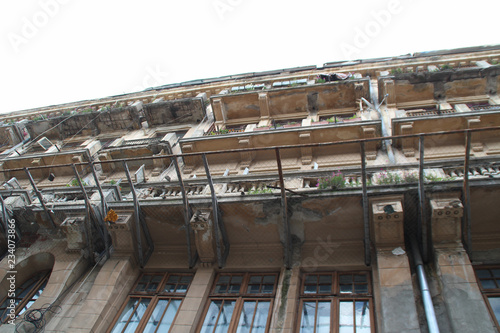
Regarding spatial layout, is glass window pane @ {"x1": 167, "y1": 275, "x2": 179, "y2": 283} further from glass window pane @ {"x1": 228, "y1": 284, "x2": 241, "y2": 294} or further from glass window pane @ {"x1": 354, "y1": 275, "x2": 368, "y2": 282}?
glass window pane @ {"x1": 354, "y1": 275, "x2": 368, "y2": 282}

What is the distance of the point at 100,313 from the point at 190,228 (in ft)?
9.83

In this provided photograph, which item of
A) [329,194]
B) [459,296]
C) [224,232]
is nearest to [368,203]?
[329,194]

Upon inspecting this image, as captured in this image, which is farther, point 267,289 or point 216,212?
point 216,212

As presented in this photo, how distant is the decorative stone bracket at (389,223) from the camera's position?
25.4 feet

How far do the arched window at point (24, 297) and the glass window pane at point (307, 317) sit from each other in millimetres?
7698

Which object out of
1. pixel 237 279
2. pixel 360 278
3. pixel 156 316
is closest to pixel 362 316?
pixel 360 278

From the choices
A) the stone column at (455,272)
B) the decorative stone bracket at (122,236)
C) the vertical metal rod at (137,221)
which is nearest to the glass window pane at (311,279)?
the stone column at (455,272)

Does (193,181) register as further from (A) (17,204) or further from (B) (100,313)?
(A) (17,204)

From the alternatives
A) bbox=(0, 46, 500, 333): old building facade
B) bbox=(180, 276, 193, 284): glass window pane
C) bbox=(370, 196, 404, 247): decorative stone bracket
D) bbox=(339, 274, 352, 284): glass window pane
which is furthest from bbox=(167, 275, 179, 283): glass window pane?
bbox=(370, 196, 404, 247): decorative stone bracket

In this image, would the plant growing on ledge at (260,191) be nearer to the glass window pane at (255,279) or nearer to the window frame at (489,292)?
the glass window pane at (255,279)

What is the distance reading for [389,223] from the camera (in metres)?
7.80

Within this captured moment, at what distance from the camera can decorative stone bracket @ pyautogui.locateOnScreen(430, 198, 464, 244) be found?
24.5 ft

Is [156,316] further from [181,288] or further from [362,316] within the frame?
[362,316]

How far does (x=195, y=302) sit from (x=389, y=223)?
512 centimetres
